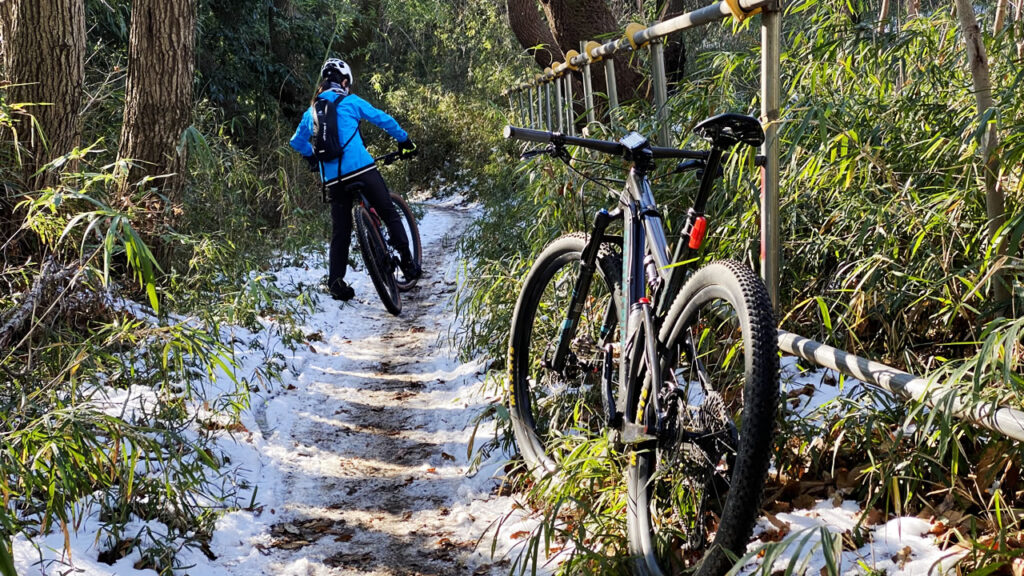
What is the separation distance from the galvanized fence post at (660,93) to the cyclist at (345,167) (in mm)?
3235

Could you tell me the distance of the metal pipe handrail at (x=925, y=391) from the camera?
172 cm

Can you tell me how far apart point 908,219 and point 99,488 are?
314 centimetres

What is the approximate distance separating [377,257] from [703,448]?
486 centimetres

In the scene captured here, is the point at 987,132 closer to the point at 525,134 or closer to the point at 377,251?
the point at 525,134

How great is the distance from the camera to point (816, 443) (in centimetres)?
268

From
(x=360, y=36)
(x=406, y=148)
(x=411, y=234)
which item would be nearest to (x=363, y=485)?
(x=411, y=234)

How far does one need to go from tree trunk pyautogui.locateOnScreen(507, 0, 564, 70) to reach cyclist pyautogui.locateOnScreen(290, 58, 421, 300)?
227cm

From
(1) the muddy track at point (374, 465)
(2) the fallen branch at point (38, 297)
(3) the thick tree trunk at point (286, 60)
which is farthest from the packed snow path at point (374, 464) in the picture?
(3) the thick tree trunk at point (286, 60)

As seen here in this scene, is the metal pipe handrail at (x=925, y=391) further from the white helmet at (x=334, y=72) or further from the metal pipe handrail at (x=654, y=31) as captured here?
the white helmet at (x=334, y=72)

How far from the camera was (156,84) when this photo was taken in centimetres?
523

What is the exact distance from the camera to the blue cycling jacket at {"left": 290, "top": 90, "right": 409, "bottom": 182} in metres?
6.37

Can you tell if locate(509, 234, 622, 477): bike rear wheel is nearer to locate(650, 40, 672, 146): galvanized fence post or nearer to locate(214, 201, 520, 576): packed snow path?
locate(214, 201, 520, 576): packed snow path

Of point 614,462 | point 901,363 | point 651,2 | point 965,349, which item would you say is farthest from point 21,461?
point 651,2

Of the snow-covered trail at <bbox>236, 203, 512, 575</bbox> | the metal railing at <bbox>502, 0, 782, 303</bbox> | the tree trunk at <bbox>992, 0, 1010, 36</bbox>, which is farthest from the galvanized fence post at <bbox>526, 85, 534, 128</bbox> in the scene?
the tree trunk at <bbox>992, 0, 1010, 36</bbox>
